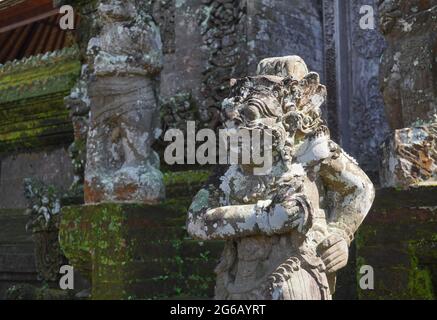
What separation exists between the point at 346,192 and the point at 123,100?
282cm

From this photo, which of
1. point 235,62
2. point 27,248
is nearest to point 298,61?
point 235,62

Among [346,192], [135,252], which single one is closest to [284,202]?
[346,192]

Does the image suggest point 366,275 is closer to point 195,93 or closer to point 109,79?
point 109,79

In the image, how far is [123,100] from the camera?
5.53 m

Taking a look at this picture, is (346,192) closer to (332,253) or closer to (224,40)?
(332,253)

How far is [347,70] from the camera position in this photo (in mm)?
7934

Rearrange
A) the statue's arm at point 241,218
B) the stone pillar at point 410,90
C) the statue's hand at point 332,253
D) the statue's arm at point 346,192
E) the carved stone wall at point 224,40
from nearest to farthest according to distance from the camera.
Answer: the statue's arm at point 241,218 < the statue's hand at point 332,253 < the statue's arm at point 346,192 < the stone pillar at point 410,90 < the carved stone wall at point 224,40

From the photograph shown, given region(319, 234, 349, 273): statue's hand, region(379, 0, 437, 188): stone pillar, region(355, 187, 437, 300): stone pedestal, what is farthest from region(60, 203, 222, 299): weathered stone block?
region(319, 234, 349, 273): statue's hand

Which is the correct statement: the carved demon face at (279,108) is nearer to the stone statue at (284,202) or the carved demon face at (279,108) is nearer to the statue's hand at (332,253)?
the stone statue at (284,202)

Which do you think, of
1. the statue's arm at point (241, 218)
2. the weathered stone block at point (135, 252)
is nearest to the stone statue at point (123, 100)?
the weathered stone block at point (135, 252)

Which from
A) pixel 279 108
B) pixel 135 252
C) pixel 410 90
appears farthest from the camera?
pixel 135 252

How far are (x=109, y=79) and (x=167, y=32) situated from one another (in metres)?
2.68

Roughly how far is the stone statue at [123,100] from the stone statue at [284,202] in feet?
7.54

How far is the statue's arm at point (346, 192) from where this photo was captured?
3148mm
